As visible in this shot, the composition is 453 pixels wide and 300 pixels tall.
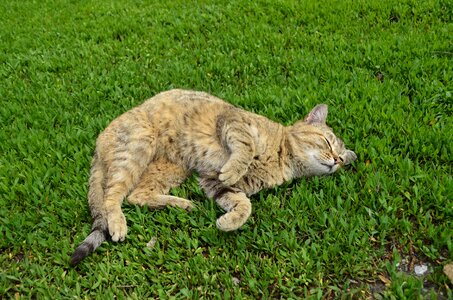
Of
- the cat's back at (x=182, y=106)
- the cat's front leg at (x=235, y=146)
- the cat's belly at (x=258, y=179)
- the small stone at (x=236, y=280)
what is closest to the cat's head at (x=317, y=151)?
the cat's belly at (x=258, y=179)

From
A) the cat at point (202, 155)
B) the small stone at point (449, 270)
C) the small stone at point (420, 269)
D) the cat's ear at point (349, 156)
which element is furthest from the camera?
the cat's ear at point (349, 156)

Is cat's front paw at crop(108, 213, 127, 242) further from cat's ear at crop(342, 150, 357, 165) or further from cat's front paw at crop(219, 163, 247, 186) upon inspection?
cat's ear at crop(342, 150, 357, 165)

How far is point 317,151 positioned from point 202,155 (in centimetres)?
119

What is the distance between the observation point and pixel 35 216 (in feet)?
13.7

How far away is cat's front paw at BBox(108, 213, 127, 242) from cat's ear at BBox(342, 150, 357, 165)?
2317 mm

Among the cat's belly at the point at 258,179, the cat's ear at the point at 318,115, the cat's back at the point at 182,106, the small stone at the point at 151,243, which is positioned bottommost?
the small stone at the point at 151,243

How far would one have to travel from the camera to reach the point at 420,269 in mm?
3453

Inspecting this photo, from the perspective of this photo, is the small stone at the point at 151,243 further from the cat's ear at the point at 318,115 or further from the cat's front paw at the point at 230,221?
the cat's ear at the point at 318,115

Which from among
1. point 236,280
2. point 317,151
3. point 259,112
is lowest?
point 236,280

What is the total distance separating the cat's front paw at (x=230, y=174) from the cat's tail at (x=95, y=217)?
3.79ft

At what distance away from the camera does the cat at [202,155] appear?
420 cm

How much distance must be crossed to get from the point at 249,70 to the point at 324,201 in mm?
3025

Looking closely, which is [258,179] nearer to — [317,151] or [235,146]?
[235,146]

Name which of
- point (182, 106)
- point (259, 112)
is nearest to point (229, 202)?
point (182, 106)
